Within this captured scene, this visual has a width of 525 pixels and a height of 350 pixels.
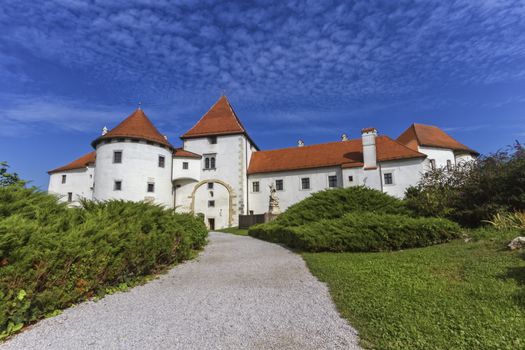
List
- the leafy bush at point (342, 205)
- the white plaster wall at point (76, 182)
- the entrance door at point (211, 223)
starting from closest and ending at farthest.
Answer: the leafy bush at point (342, 205), the entrance door at point (211, 223), the white plaster wall at point (76, 182)

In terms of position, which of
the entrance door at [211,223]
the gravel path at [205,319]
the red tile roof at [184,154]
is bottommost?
→ the gravel path at [205,319]

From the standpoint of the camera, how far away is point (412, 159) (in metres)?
26.9

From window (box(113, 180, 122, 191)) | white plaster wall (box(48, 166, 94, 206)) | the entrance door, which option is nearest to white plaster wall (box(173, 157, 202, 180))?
the entrance door

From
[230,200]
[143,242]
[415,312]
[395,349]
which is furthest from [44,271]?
[230,200]

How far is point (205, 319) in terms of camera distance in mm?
4246

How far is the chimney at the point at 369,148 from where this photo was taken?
1101 inches

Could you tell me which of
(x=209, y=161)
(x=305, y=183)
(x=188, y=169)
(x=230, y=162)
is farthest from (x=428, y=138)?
(x=188, y=169)

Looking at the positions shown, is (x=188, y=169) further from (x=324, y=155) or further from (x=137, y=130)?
(x=324, y=155)

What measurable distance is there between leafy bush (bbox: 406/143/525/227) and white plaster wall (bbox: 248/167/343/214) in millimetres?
16311

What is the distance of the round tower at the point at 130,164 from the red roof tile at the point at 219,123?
4.66 meters

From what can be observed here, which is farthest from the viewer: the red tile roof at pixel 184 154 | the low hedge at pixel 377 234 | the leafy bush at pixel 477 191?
the red tile roof at pixel 184 154

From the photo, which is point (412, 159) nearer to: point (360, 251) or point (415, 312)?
point (360, 251)

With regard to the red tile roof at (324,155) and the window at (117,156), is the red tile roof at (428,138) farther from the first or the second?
the window at (117,156)

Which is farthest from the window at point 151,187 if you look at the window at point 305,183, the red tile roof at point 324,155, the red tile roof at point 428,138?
the red tile roof at point 428,138
